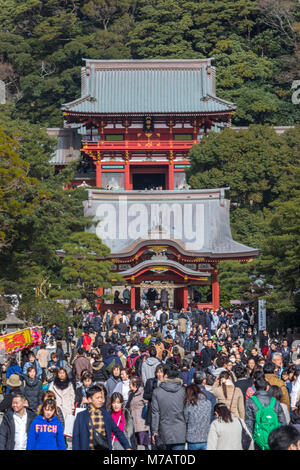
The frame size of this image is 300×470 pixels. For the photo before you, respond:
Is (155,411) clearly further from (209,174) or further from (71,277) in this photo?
(209,174)

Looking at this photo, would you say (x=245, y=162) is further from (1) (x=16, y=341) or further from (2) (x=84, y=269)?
(1) (x=16, y=341)

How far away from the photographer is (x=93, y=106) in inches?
1784

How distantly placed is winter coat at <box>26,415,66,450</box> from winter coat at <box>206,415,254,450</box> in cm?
143

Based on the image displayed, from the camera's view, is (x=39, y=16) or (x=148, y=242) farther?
(x=39, y=16)

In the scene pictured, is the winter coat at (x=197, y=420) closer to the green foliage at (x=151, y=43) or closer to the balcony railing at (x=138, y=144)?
the balcony railing at (x=138, y=144)

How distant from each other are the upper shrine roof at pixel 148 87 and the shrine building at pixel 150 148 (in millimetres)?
53

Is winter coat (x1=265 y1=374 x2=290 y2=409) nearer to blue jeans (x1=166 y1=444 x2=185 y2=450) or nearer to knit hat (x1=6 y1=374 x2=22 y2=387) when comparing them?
blue jeans (x1=166 y1=444 x2=185 y2=450)

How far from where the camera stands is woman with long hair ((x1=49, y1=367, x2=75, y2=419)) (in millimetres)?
11180

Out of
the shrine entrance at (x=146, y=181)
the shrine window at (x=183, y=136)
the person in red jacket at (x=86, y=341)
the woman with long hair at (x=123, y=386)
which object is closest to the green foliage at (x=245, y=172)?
the shrine window at (x=183, y=136)

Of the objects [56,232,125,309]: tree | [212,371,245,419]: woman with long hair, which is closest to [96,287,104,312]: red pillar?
[56,232,125,309]: tree

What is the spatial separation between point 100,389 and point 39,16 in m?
49.6

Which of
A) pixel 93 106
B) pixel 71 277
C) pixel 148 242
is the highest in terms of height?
pixel 93 106

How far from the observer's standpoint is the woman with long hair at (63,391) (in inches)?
440

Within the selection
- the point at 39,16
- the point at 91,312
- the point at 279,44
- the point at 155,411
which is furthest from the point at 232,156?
the point at 155,411
